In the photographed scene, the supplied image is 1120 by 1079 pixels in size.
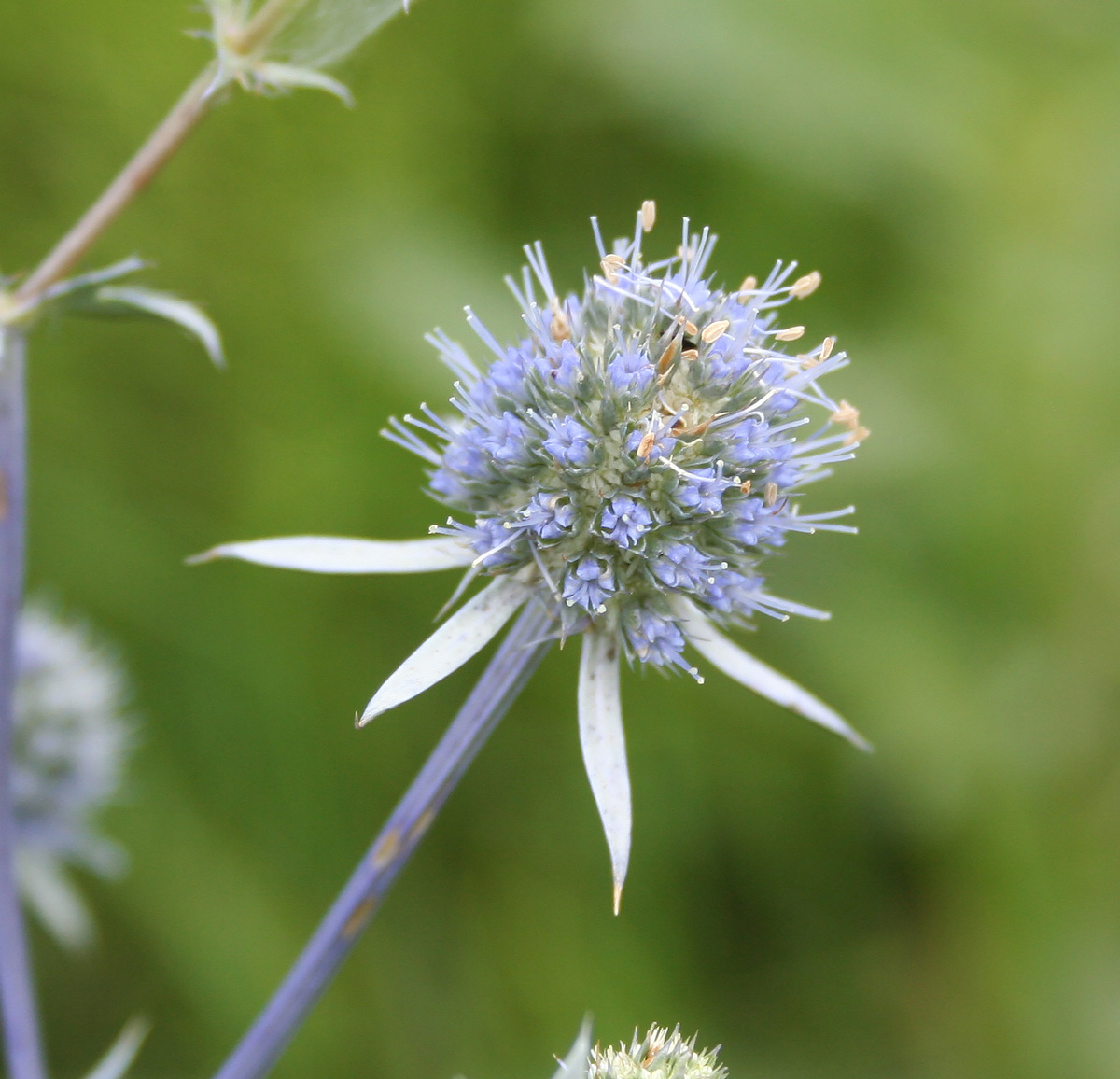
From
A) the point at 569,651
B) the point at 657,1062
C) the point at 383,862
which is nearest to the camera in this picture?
the point at 657,1062

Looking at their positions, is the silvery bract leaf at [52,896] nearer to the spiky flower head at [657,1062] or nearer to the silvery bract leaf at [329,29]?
the spiky flower head at [657,1062]

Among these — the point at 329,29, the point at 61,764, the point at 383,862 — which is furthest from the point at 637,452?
the point at 61,764

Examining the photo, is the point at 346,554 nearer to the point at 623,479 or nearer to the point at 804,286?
the point at 623,479

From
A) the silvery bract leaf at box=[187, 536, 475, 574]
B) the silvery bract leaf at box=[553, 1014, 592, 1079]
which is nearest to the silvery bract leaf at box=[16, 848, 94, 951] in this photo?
the silvery bract leaf at box=[187, 536, 475, 574]

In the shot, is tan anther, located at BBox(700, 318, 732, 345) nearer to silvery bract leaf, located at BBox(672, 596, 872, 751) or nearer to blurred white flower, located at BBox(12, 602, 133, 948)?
silvery bract leaf, located at BBox(672, 596, 872, 751)

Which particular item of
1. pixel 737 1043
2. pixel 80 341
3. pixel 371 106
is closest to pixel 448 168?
pixel 371 106

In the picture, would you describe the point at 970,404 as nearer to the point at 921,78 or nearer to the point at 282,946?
the point at 921,78
